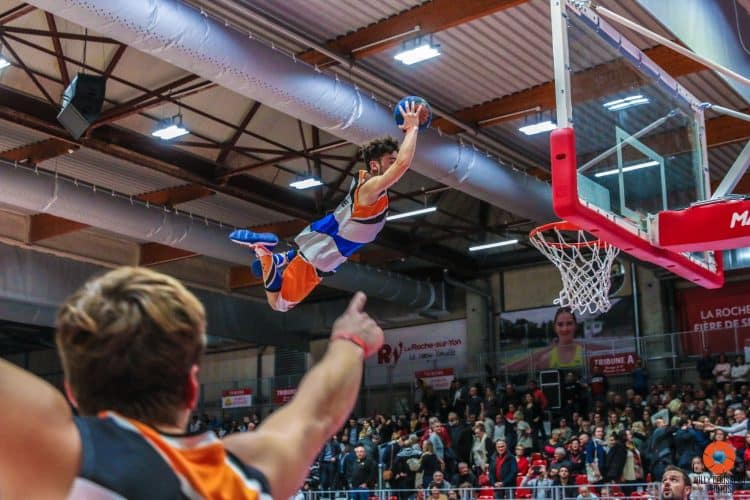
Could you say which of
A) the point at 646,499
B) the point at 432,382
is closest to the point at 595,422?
the point at 646,499

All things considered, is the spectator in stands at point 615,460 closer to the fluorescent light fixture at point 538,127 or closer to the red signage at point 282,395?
the fluorescent light fixture at point 538,127

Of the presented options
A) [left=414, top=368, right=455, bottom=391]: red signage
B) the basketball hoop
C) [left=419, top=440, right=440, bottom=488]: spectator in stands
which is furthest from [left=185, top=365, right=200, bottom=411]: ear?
[left=414, top=368, right=455, bottom=391]: red signage

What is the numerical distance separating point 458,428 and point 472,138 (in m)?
7.00

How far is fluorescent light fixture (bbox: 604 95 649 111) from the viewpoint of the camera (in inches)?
409

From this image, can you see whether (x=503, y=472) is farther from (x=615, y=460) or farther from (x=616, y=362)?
(x=616, y=362)

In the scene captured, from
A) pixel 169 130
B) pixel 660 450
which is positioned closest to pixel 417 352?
pixel 660 450

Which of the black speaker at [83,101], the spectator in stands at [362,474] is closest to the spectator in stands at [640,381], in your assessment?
the spectator in stands at [362,474]

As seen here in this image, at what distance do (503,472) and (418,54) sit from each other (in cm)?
902

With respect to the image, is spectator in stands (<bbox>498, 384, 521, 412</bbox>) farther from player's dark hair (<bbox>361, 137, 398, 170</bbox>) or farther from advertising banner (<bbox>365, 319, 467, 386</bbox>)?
player's dark hair (<bbox>361, 137, 398, 170</bbox>)

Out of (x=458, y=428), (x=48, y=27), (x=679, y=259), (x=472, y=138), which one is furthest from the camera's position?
(x=458, y=428)

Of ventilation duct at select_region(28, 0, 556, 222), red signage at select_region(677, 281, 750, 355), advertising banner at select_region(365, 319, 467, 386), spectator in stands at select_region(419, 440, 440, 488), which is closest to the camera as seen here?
ventilation duct at select_region(28, 0, 556, 222)

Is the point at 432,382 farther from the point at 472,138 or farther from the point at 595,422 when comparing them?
the point at 472,138

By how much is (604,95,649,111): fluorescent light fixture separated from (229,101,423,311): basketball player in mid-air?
92.5 inches

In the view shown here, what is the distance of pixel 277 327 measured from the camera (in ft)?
108
